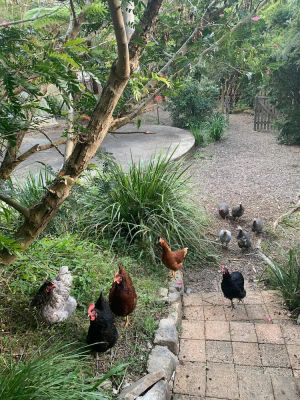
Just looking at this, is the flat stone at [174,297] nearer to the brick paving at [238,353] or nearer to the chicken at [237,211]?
the brick paving at [238,353]

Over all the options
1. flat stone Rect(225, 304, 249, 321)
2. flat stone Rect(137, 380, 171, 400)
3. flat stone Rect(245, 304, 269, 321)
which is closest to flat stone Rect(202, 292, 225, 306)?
flat stone Rect(225, 304, 249, 321)

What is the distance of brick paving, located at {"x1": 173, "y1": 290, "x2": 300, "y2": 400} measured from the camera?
267 centimetres

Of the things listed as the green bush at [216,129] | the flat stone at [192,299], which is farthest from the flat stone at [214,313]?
the green bush at [216,129]

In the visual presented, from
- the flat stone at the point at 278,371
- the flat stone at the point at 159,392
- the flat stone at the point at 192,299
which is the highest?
the flat stone at the point at 159,392

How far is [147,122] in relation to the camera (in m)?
13.5

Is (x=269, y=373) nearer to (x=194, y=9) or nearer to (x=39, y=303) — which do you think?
(x=39, y=303)

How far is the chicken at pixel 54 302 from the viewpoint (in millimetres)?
2699

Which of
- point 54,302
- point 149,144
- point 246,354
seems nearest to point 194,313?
point 246,354

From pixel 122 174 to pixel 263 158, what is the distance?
5.70 m

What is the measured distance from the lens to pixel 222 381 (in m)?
2.75

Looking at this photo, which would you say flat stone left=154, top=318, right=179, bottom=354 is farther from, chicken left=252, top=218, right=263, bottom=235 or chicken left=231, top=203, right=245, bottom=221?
chicken left=231, top=203, right=245, bottom=221

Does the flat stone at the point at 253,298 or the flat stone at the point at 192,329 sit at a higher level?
the flat stone at the point at 192,329

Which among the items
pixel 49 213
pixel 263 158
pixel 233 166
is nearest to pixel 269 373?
pixel 49 213

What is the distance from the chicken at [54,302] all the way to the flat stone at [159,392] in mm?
762
